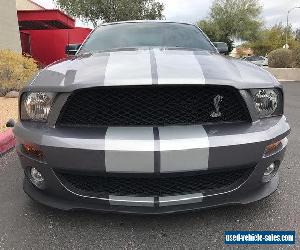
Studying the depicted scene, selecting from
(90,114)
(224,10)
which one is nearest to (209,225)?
(90,114)

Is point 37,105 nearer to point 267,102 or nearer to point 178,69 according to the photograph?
point 178,69

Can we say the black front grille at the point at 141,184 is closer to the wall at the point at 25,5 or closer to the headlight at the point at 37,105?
the headlight at the point at 37,105

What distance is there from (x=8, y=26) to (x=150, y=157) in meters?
11.2

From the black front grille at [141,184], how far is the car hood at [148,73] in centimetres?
55

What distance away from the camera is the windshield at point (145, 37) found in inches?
140

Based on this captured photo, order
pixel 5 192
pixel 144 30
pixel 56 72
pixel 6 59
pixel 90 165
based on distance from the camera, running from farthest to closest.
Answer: pixel 6 59 → pixel 144 30 → pixel 5 192 → pixel 56 72 → pixel 90 165

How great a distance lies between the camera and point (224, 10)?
1666 inches

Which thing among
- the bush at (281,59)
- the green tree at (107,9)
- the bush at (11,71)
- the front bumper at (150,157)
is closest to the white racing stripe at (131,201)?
the front bumper at (150,157)

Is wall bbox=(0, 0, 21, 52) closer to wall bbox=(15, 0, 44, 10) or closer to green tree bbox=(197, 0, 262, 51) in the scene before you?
wall bbox=(15, 0, 44, 10)

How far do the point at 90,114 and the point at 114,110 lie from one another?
15 centimetres

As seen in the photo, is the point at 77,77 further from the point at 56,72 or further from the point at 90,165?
the point at 90,165

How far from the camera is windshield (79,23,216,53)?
11.6 ft

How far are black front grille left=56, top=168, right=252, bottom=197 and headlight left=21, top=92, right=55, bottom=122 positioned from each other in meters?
0.40

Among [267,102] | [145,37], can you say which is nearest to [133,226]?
[267,102]
